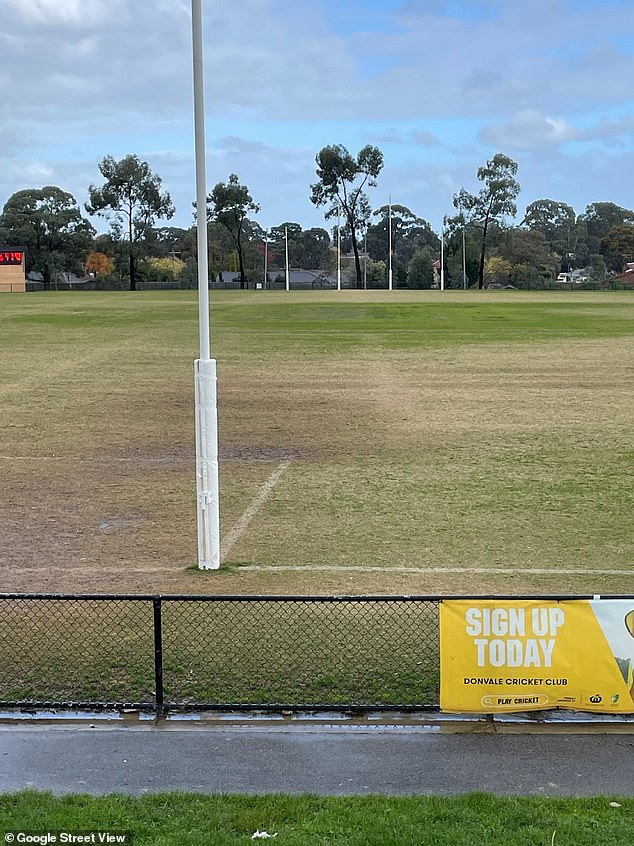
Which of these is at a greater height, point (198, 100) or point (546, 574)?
point (198, 100)

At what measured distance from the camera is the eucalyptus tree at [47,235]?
114812 millimetres

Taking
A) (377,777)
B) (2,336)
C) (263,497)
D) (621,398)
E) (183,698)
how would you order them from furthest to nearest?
1. (2,336)
2. (621,398)
3. (263,497)
4. (183,698)
5. (377,777)

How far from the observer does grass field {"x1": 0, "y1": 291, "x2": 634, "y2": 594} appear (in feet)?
42.4

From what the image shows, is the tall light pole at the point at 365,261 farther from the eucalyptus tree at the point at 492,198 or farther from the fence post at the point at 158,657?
the fence post at the point at 158,657

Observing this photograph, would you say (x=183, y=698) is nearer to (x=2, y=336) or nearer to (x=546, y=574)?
(x=546, y=574)

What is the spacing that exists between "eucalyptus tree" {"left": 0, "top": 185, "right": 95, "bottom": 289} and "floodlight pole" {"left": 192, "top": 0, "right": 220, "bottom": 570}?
106 metres

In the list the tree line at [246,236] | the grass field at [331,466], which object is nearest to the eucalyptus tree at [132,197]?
the tree line at [246,236]

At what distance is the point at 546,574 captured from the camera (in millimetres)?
12477

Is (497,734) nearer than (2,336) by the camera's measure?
Yes

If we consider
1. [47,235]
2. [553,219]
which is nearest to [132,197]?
[47,235]

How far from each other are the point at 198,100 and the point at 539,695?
7308mm

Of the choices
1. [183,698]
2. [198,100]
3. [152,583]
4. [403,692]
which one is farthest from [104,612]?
[198,100]

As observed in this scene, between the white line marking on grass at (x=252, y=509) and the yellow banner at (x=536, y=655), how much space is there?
5855 millimetres

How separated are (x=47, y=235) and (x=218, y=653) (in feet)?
369
